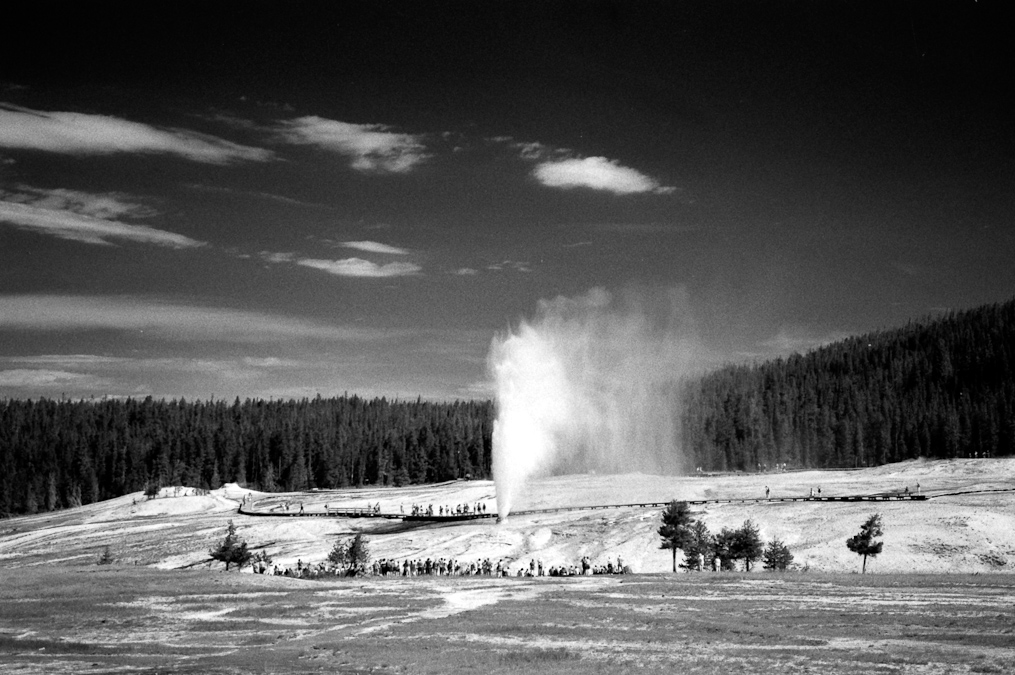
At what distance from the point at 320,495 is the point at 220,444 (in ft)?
155

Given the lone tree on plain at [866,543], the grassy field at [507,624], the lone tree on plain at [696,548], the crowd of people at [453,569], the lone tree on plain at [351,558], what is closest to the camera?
the grassy field at [507,624]

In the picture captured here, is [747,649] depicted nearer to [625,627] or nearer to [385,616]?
[625,627]

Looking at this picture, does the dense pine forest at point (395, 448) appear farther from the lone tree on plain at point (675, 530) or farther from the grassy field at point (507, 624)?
the grassy field at point (507, 624)

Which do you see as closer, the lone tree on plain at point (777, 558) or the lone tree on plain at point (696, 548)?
the lone tree on plain at point (777, 558)

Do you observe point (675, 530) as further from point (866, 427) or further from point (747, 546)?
point (866, 427)

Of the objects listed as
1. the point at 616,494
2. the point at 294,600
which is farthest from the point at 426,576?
the point at 616,494

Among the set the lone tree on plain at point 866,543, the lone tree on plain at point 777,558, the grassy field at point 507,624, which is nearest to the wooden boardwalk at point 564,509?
the lone tree on plain at point 866,543

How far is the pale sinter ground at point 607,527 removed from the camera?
70.1 m

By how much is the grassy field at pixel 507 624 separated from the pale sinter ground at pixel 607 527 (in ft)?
59.5

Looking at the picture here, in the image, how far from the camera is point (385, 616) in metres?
41.9

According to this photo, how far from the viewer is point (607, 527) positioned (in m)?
83.7

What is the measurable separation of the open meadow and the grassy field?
16cm

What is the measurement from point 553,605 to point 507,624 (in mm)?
6786

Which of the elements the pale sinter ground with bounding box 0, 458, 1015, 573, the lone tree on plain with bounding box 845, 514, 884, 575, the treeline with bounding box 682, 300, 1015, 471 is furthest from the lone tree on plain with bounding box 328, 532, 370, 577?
the treeline with bounding box 682, 300, 1015, 471
